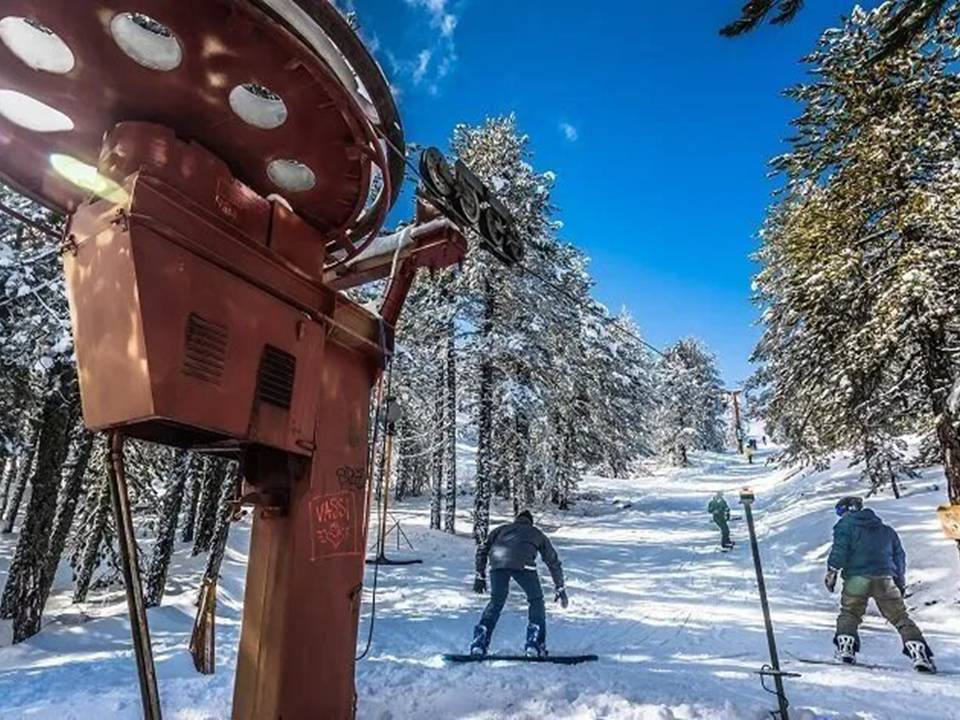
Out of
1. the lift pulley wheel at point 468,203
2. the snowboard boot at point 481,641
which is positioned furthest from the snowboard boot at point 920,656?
the lift pulley wheel at point 468,203

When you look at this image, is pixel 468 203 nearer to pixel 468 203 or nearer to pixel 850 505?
pixel 468 203

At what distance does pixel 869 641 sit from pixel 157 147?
→ 9.80 metres

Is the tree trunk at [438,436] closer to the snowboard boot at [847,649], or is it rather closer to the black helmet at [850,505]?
the black helmet at [850,505]

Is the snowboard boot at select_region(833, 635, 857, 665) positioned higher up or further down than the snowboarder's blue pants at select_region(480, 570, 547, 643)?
further down

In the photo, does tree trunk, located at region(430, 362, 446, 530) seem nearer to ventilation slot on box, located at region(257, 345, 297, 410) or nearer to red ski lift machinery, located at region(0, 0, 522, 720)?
red ski lift machinery, located at region(0, 0, 522, 720)

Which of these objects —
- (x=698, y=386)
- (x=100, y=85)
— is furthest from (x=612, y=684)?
(x=698, y=386)

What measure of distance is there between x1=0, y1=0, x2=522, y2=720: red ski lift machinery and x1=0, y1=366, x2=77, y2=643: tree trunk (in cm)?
823

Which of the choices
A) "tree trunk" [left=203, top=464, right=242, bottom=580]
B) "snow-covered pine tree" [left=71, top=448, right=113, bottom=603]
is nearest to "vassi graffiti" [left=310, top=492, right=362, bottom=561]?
"tree trunk" [left=203, top=464, right=242, bottom=580]

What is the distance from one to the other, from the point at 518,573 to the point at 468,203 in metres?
4.98

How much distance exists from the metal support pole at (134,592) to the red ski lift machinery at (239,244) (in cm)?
1

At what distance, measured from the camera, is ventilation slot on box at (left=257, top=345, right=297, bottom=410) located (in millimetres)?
3244

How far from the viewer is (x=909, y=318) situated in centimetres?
979

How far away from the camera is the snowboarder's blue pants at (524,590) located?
286 inches

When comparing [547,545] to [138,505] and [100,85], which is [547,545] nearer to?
[100,85]
